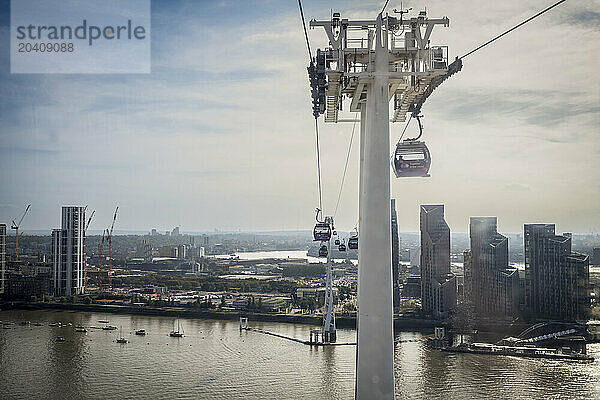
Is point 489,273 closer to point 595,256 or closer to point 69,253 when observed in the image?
point 595,256

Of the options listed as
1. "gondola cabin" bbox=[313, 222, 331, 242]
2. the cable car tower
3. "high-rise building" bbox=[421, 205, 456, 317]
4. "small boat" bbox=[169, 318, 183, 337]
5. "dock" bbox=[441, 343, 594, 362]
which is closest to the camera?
the cable car tower

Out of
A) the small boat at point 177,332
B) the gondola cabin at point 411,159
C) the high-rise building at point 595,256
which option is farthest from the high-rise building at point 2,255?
the gondola cabin at point 411,159

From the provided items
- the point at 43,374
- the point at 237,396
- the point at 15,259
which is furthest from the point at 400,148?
the point at 15,259

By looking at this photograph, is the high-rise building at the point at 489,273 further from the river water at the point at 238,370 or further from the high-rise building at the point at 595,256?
the river water at the point at 238,370

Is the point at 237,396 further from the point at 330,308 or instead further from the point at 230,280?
the point at 230,280

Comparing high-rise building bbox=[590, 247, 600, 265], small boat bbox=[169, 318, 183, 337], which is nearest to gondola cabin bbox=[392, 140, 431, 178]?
small boat bbox=[169, 318, 183, 337]

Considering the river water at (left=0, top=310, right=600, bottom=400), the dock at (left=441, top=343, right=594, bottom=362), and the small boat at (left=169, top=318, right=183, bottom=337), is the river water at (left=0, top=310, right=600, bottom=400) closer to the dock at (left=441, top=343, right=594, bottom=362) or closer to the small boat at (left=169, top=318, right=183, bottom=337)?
the small boat at (left=169, top=318, right=183, bottom=337)
